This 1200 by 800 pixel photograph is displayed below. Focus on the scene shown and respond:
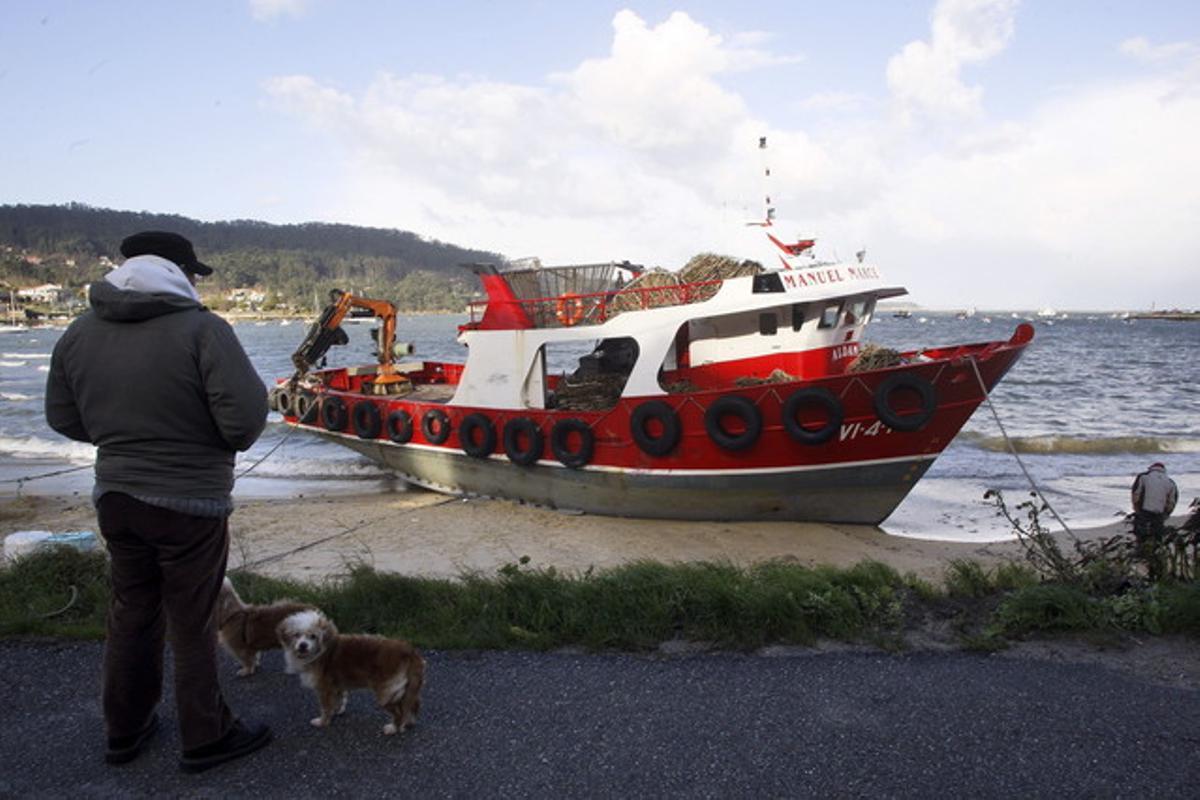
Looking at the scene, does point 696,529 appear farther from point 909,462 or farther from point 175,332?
point 175,332

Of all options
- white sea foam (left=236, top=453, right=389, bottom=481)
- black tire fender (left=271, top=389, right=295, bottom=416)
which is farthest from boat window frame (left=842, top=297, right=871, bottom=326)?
black tire fender (left=271, top=389, right=295, bottom=416)

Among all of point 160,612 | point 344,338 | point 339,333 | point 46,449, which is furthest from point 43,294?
point 160,612

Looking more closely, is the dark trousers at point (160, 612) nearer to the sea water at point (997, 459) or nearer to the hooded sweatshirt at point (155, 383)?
the hooded sweatshirt at point (155, 383)

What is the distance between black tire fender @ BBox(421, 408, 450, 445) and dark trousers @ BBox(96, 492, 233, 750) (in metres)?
8.62

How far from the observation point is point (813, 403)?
28.7 ft

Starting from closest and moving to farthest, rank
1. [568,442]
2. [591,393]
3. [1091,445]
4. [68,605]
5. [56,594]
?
[68,605]
[56,594]
[568,442]
[591,393]
[1091,445]

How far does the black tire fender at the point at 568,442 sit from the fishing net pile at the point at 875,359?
11.6 feet

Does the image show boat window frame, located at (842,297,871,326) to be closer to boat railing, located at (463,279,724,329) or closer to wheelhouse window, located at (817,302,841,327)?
wheelhouse window, located at (817,302,841,327)

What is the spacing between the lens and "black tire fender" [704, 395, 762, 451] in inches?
353

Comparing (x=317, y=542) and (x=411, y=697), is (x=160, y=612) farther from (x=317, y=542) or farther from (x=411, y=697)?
(x=317, y=542)

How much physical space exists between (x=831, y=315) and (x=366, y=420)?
25.8 ft

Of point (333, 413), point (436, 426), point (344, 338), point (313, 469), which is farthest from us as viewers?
point (313, 469)

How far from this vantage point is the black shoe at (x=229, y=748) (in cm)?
296

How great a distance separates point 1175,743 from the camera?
3.04m
